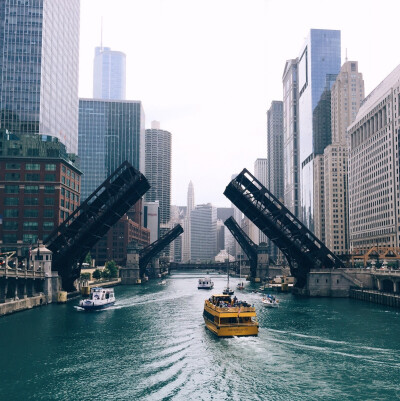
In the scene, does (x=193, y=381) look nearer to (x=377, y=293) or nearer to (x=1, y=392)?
(x=1, y=392)

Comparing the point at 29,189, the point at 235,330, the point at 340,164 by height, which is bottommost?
the point at 235,330

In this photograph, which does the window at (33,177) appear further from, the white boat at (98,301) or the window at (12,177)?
the white boat at (98,301)

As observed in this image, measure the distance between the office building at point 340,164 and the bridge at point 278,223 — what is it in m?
103

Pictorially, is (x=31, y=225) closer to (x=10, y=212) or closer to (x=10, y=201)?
(x=10, y=212)

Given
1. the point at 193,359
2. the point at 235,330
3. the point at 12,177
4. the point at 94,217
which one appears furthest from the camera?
the point at 12,177

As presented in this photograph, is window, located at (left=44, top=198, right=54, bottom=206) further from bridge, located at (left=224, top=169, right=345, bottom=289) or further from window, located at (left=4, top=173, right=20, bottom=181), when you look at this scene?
bridge, located at (left=224, top=169, right=345, bottom=289)

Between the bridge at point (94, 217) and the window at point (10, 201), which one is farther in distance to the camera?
the window at point (10, 201)

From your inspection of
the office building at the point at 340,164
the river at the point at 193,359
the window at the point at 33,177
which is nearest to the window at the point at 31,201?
the window at the point at 33,177

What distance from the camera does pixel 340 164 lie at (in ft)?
593

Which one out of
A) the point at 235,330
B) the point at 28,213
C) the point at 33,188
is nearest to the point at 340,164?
the point at 33,188

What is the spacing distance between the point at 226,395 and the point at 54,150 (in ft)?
254

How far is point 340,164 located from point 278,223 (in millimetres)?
118349

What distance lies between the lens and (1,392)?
84.0 ft

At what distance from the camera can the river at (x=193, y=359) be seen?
2597 centimetres
